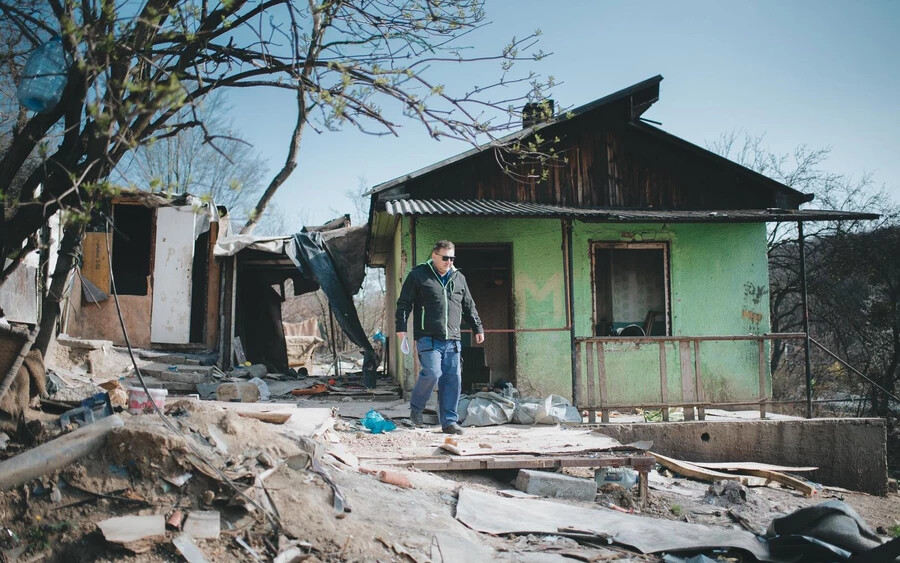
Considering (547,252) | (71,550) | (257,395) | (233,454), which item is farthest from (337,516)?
(547,252)

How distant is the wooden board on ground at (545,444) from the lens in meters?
5.80

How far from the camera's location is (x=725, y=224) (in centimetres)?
1034

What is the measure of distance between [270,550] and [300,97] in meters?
2.56

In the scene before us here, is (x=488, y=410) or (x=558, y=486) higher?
(x=488, y=410)

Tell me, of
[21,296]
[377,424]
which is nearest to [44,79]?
[377,424]

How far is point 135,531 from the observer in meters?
3.32

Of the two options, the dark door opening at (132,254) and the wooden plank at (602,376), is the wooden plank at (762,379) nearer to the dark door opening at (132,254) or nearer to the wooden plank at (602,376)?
the wooden plank at (602,376)

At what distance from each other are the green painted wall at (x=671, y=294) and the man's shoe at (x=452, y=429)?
8.24 feet

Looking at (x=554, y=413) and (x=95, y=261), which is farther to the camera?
(x=95, y=261)

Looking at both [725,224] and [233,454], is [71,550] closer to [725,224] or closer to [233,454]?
[233,454]

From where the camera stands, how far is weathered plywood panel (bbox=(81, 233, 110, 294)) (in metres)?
11.4

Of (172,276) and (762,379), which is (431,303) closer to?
(762,379)

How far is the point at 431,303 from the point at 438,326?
0.84 ft

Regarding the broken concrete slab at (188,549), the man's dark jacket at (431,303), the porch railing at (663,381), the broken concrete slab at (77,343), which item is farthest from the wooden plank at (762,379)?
the broken concrete slab at (77,343)
